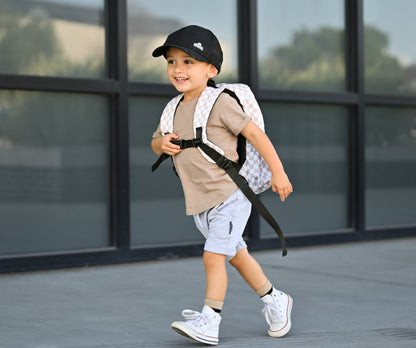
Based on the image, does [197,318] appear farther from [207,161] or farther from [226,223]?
[207,161]

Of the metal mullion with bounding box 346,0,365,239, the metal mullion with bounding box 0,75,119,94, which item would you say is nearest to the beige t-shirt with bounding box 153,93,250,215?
the metal mullion with bounding box 0,75,119,94

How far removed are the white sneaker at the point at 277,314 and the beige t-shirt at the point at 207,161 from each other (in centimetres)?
60

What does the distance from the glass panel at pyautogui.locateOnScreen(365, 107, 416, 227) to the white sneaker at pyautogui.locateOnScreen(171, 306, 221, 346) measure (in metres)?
4.28

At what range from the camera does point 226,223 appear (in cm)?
359

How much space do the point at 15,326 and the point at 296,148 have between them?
3.80m

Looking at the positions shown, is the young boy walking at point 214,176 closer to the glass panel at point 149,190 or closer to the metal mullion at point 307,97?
the glass panel at point 149,190

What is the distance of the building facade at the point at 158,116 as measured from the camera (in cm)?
565

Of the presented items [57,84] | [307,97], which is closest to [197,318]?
[57,84]

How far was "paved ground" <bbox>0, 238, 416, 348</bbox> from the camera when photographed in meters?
3.65

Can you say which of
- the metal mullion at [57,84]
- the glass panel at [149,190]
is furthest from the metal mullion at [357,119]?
the metal mullion at [57,84]

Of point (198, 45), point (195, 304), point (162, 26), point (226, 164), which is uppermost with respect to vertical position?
point (162, 26)

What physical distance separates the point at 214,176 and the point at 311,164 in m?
3.61

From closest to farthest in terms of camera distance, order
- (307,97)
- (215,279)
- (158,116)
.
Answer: (215,279) → (158,116) → (307,97)

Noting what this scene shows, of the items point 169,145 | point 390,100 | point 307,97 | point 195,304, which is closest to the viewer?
point 169,145
